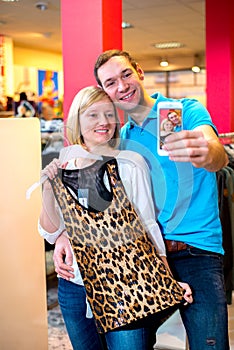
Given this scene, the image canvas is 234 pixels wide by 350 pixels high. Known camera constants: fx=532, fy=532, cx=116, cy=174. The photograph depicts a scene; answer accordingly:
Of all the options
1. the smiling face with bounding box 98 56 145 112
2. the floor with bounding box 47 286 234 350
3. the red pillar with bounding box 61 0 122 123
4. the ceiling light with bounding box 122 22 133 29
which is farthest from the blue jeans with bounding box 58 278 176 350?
the ceiling light with bounding box 122 22 133 29

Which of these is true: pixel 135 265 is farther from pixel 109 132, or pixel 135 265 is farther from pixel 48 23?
pixel 48 23

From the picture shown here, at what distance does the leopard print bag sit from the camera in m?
1.56

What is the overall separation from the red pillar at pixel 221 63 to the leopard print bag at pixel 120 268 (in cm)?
340

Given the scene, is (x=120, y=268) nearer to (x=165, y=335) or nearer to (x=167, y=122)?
(x=167, y=122)

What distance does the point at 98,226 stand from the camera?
5.20ft

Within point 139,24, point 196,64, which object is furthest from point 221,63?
point 196,64

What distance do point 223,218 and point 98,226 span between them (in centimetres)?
149

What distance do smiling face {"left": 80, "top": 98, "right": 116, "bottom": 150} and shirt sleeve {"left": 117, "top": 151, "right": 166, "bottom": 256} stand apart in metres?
0.08

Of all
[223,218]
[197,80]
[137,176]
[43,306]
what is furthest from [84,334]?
[197,80]

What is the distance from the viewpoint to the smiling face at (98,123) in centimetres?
160

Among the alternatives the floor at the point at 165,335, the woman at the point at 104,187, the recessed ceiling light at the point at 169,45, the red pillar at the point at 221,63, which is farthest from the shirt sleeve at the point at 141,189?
the recessed ceiling light at the point at 169,45

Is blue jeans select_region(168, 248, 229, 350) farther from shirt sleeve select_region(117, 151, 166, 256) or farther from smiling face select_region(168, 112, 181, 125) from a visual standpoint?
smiling face select_region(168, 112, 181, 125)

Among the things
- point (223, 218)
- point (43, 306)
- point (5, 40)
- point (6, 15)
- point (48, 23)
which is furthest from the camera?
point (5, 40)

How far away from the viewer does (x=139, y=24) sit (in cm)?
766
